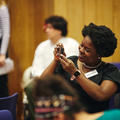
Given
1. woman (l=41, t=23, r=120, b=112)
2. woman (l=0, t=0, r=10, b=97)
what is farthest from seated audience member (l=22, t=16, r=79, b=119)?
woman (l=41, t=23, r=120, b=112)

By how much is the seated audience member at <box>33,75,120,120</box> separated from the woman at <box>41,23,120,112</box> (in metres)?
1.01

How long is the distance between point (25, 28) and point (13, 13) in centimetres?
33

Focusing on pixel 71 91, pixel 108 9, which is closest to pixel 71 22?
pixel 108 9

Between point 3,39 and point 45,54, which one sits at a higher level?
point 3,39

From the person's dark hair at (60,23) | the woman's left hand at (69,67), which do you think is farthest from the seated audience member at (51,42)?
the woman's left hand at (69,67)

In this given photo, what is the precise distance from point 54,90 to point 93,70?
51.4 inches

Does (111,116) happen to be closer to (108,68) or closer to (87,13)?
(108,68)

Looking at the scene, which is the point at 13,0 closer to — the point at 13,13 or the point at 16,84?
the point at 13,13

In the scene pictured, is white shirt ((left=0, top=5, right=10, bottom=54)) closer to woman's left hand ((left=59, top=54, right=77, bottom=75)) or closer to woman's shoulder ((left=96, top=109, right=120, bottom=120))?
woman's left hand ((left=59, top=54, right=77, bottom=75))

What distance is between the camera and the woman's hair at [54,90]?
1446mm

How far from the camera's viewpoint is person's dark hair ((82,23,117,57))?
2.65 metres

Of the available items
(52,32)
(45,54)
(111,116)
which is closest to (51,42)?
(52,32)

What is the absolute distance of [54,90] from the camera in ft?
4.77

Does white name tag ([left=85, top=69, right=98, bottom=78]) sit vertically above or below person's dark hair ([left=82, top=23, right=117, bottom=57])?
below
